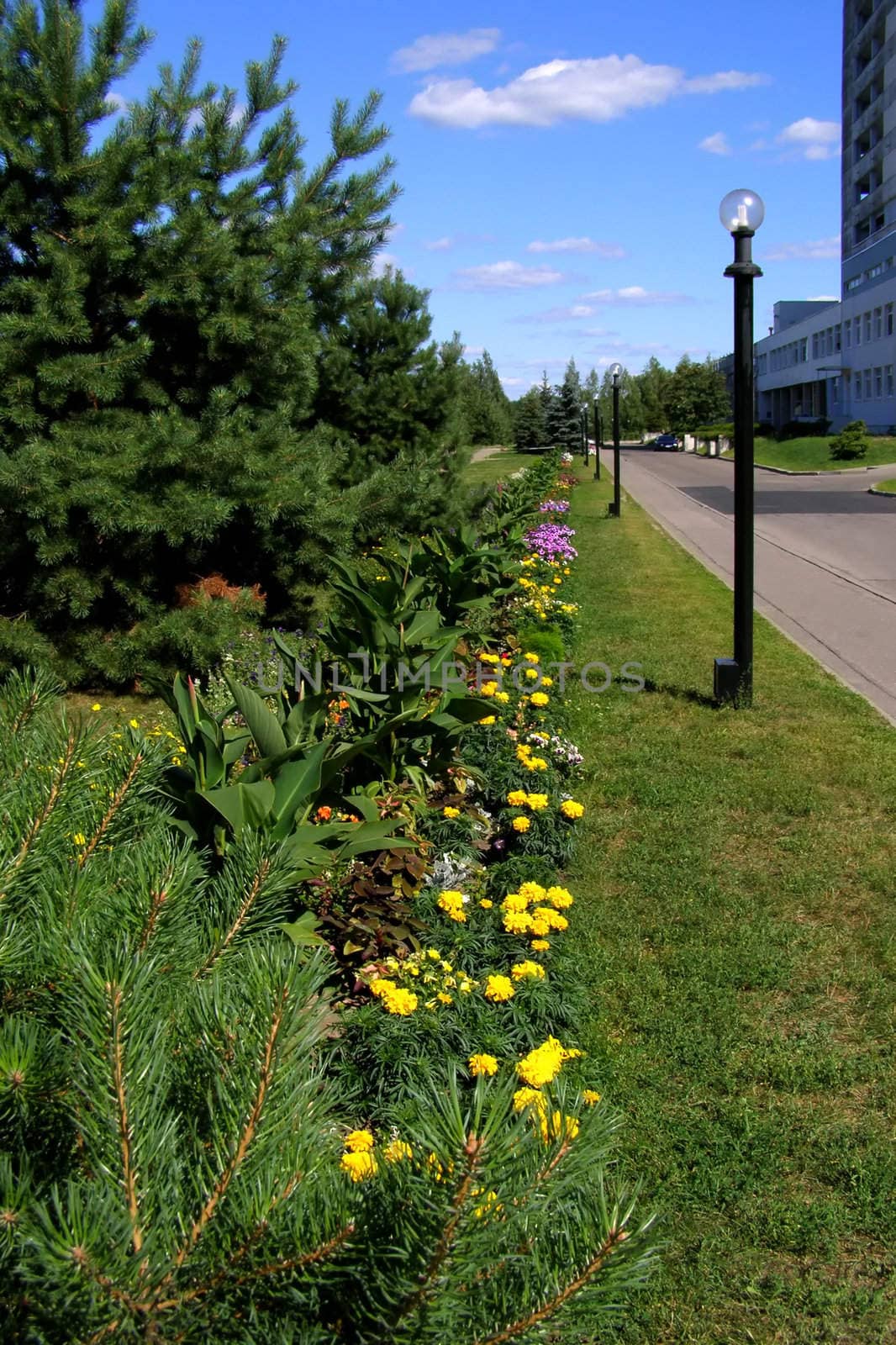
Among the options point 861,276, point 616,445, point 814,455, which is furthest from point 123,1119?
point 861,276

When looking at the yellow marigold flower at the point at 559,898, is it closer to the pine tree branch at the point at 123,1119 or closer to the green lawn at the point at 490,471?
the pine tree branch at the point at 123,1119

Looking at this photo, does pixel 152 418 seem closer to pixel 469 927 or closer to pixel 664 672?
pixel 664 672

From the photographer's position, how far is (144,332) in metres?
7.27

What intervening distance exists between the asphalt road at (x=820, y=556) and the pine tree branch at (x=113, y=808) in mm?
5920

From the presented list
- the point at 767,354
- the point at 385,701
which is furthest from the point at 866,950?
the point at 767,354

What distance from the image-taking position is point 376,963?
3178mm

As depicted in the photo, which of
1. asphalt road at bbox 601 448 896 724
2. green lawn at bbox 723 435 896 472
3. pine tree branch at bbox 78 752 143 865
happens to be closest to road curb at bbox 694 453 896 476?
green lawn at bbox 723 435 896 472

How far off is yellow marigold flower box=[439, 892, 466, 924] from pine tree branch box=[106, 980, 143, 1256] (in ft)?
7.94

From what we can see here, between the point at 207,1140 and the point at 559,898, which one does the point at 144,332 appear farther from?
the point at 207,1140

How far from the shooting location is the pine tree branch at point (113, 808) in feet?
4.84

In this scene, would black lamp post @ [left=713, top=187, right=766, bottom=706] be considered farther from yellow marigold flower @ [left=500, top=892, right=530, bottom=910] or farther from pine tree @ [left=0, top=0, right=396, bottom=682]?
yellow marigold flower @ [left=500, top=892, right=530, bottom=910]

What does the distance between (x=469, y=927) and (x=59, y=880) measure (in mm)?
2321

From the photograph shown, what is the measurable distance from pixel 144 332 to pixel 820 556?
33.1 feet

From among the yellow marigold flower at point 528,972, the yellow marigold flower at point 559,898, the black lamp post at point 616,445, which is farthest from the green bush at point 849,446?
the yellow marigold flower at point 528,972
